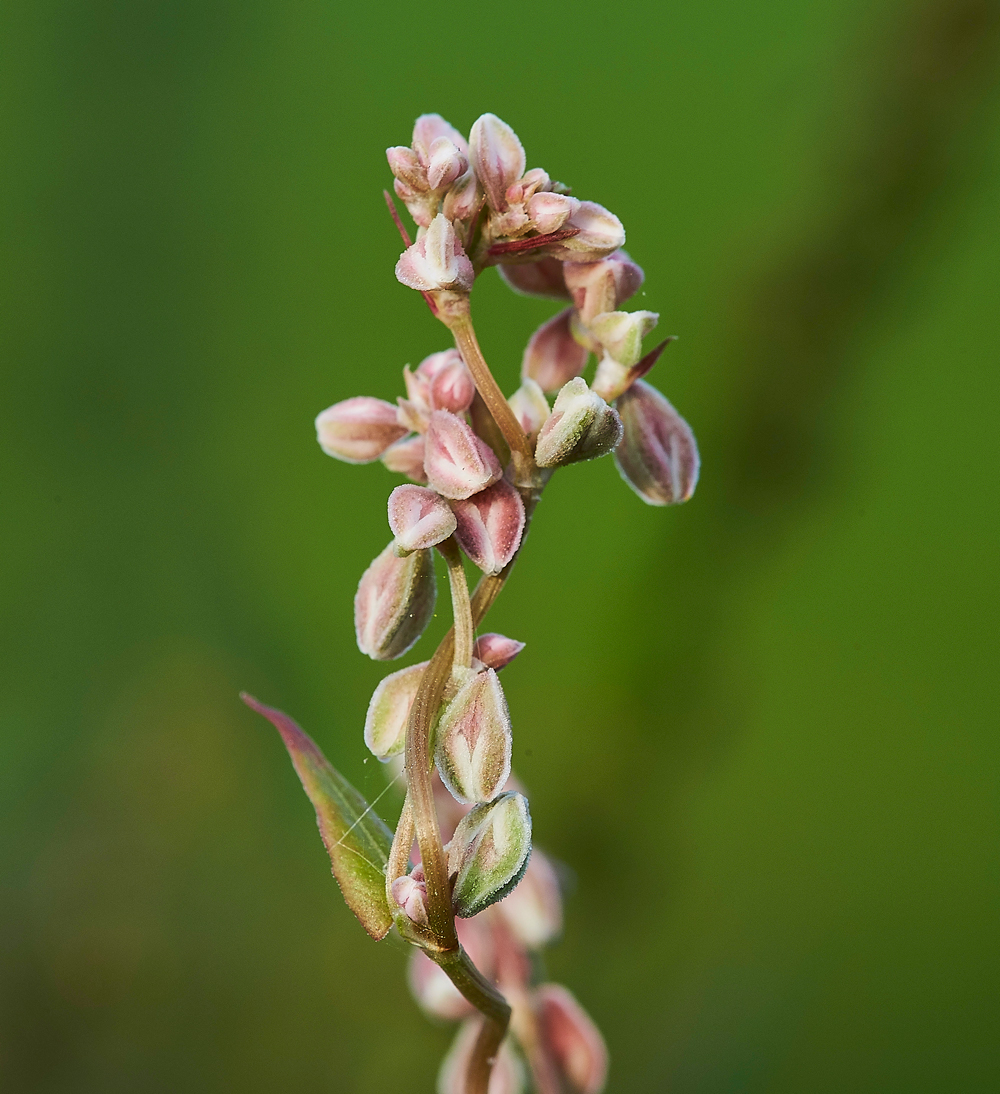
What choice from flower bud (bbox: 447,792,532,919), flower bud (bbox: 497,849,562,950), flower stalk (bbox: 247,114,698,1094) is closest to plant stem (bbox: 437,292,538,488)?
flower stalk (bbox: 247,114,698,1094)

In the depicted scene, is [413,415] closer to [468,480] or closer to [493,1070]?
[468,480]

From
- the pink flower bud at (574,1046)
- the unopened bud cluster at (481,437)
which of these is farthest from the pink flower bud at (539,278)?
the pink flower bud at (574,1046)

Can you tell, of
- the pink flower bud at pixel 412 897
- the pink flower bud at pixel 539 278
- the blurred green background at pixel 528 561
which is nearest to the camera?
the pink flower bud at pixel 412 897

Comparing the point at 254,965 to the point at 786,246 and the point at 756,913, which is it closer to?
the point at 756,913

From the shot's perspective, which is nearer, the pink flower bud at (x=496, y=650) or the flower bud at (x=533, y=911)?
the pink flower bud at (x=496, y=650)

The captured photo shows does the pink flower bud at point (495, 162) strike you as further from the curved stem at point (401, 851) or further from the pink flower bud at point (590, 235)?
the curved stem at point (401, 851)

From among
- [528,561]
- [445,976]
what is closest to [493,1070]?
[445,976]
